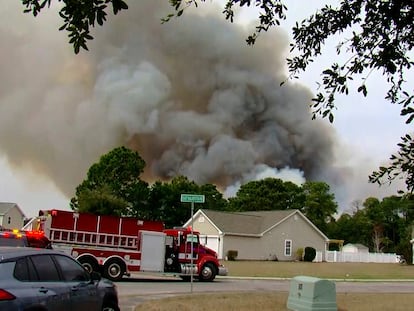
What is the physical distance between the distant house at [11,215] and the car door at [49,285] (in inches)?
2735

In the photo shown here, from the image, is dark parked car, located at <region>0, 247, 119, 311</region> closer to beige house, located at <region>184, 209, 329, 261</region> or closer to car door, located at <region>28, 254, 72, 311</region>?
car door, located at <region>28, 254, 72, 311</region>

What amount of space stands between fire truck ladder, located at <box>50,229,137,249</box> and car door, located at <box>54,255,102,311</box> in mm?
13506

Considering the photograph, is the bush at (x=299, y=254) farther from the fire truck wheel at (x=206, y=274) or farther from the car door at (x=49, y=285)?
the car door at (x=49, y=285)

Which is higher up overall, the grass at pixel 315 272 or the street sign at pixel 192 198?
the street sign at pixel 192 198

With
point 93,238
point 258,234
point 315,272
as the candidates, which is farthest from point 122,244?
point 258,234

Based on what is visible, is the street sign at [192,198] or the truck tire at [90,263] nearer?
the street sign at [192,198]

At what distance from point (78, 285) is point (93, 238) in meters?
14.3

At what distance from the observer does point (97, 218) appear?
23078 millimetres

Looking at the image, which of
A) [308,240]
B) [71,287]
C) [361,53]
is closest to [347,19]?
[361,53]

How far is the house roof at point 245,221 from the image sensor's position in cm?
5325

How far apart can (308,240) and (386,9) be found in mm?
52226

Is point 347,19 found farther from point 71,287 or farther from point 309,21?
point 71,287

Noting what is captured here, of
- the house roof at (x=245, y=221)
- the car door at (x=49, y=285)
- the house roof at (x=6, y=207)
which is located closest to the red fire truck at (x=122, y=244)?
the car door at (x=49, y=285)

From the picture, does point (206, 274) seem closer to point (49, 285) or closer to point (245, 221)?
point (49, 285)
